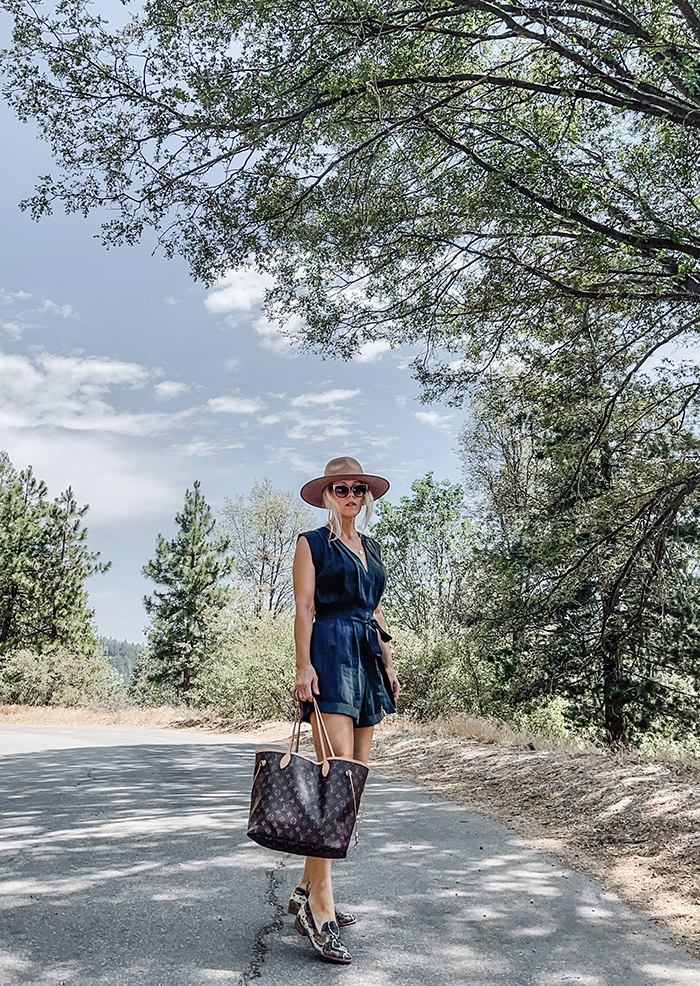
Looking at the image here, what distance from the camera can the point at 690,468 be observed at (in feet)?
32.7

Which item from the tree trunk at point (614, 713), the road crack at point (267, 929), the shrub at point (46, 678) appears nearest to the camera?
the road crack at point (267, 929)

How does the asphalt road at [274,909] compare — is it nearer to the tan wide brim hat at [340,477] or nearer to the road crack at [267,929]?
the road crack at [267,929]

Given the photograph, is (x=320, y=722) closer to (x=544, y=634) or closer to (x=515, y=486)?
(x=515, y=486)

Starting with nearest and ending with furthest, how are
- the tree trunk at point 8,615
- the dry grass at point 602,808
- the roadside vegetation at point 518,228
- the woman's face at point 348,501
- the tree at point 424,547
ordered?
1. the woman's face at point 348,501
2. the dry grass at point 602,808
3. the roadside vegetation at point 518,228
4. the tree at point 424,547
5. the tree trunk at point 8,615

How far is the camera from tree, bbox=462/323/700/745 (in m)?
10.3

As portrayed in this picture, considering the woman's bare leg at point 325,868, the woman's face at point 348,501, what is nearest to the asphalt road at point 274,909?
the woman's bare leg at point 325,868

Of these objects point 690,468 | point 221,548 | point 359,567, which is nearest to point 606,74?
point 690,468

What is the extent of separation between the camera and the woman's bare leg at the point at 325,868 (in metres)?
3.06

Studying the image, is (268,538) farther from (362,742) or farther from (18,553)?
(362,742)

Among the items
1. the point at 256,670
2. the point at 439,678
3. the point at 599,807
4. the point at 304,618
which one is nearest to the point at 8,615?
the point at 256,670

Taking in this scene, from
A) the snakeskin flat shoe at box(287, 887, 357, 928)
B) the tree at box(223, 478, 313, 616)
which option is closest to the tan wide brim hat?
the snakeskin flat shoe at box(287, 887, 357, 928)

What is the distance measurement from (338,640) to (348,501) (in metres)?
0.74

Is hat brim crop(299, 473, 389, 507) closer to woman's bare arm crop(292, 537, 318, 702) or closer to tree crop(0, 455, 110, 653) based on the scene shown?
woman's bare arm crop(292, 537, 318, 702)

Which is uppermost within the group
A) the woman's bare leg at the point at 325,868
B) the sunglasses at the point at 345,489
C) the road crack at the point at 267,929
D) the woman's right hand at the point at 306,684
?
the sunglasses at the point at 345,489
